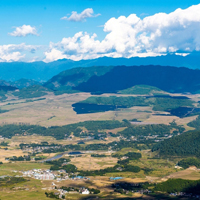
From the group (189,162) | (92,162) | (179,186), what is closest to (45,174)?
(92,162)

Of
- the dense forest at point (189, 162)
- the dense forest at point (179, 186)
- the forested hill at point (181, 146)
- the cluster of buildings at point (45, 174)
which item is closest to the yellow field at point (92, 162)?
the cluster of buildings at point (45, 174)

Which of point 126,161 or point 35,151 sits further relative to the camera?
point 35,151

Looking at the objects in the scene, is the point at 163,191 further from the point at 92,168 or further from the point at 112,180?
the point at 92,168

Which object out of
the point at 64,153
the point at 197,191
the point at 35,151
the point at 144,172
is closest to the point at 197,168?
the point at 144,172

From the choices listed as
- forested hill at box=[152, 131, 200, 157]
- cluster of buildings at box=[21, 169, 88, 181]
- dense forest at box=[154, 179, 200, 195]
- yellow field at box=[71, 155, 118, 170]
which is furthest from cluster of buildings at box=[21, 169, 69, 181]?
forested hill at box=[152, 131, 200, 157]

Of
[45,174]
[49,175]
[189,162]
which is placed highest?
[45,174]

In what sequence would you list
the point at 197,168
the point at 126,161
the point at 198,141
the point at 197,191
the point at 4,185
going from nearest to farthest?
the point at 197,191 < the point at 4,185 < the point at 197,168 < the point at 126,161 < the point at 198,141

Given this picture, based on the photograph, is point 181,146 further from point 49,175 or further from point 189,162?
point 49,175

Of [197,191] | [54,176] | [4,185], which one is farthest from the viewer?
[54,176]
